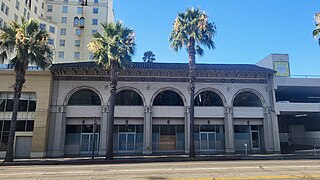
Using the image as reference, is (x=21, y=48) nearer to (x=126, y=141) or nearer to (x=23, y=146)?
(x=23, y=146)

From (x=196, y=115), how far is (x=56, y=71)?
15.4 m

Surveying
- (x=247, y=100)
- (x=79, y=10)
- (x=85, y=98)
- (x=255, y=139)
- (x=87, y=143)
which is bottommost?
(x=87, y=143)

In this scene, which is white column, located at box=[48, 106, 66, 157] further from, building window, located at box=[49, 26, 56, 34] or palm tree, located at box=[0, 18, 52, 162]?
building window, located at box=[49, 26, 56, 34]

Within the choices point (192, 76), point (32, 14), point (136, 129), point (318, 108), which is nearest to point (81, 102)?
point (136, 129)

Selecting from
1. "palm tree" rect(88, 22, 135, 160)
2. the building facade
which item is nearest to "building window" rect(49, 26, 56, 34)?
the building facade

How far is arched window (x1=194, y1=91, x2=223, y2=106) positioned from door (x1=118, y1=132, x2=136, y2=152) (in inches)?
308

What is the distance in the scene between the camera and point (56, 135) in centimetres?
2464

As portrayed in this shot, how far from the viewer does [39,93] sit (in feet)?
81.5

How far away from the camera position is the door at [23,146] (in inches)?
946

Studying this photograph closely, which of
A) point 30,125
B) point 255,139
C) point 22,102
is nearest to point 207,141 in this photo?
point 255,139

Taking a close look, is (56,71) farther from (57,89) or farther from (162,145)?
(162,145)

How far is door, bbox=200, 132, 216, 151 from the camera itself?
26.6 meters

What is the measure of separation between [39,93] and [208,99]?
17710 millimetres

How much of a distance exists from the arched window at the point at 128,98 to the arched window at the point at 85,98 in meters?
2.19
